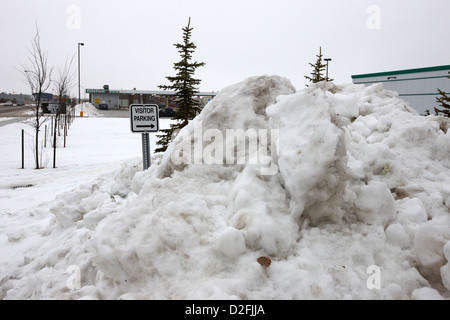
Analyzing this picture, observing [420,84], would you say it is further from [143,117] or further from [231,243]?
[231,243]

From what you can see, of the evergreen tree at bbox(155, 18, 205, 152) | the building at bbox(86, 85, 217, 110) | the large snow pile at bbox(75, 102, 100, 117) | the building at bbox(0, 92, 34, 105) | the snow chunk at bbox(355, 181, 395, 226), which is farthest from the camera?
the building at bbox(0, 92, 34, 105)

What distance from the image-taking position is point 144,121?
17.3 ft

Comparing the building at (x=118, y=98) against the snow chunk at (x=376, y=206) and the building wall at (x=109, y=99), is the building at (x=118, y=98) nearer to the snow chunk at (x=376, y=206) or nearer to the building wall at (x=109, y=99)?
the building wall at (x=109, y=99)

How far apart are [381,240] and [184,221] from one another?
1.99m

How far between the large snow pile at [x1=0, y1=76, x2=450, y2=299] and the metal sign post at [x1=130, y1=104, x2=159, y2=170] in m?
1.24

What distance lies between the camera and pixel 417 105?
18594 mm

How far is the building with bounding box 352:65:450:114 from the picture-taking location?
1717cm

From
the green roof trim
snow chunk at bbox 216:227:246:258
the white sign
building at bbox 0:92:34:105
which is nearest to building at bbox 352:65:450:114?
the green roof trim

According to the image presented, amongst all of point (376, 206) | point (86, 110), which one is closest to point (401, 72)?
point (376, 206)

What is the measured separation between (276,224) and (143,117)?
11.5 ft

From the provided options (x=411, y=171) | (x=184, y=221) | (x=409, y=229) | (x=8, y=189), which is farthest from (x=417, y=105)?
(x=8, y=189)

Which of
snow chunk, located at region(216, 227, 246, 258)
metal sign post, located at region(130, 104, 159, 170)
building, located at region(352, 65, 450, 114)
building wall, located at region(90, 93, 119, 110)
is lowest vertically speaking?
snow chunk, located at region(216, 227, 246, 258)

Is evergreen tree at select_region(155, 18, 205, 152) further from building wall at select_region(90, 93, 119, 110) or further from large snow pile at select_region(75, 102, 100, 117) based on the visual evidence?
building wall at select_region(90, 93, 119, 110)
